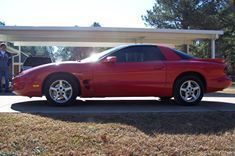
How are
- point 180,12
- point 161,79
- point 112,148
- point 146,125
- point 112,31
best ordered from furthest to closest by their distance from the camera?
point 180,12
point 112,31
point 161,79
point 146,125
point 112,148

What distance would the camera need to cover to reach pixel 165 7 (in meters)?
43.2

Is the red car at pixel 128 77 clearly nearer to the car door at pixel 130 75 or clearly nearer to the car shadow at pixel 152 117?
the car door at pixel 130 75

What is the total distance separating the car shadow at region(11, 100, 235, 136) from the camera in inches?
280

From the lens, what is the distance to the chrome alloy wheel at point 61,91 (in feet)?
29.3

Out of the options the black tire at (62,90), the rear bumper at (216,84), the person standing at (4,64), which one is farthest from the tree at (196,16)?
the black tire at (62,90)

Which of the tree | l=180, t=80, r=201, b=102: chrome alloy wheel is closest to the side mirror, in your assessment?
l=180, t=80, r=201, b=102: chrome alloy wheel

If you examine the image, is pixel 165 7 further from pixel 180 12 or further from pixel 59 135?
pixel 59 135

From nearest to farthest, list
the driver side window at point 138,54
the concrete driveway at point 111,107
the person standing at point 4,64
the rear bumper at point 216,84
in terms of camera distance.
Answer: the concrete driveway at point 111,107 < the driver side window at point 138,54 < the rear bumper at point 216,84 < the person standing at point 4,64

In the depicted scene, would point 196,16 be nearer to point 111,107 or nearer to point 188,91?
point 188,91

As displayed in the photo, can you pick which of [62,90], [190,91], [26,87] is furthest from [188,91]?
[26,87]

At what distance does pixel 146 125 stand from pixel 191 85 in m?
2.64

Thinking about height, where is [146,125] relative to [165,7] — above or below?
below

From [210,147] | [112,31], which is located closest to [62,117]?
[210,147]

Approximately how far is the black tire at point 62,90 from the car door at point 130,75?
46 centimetres
